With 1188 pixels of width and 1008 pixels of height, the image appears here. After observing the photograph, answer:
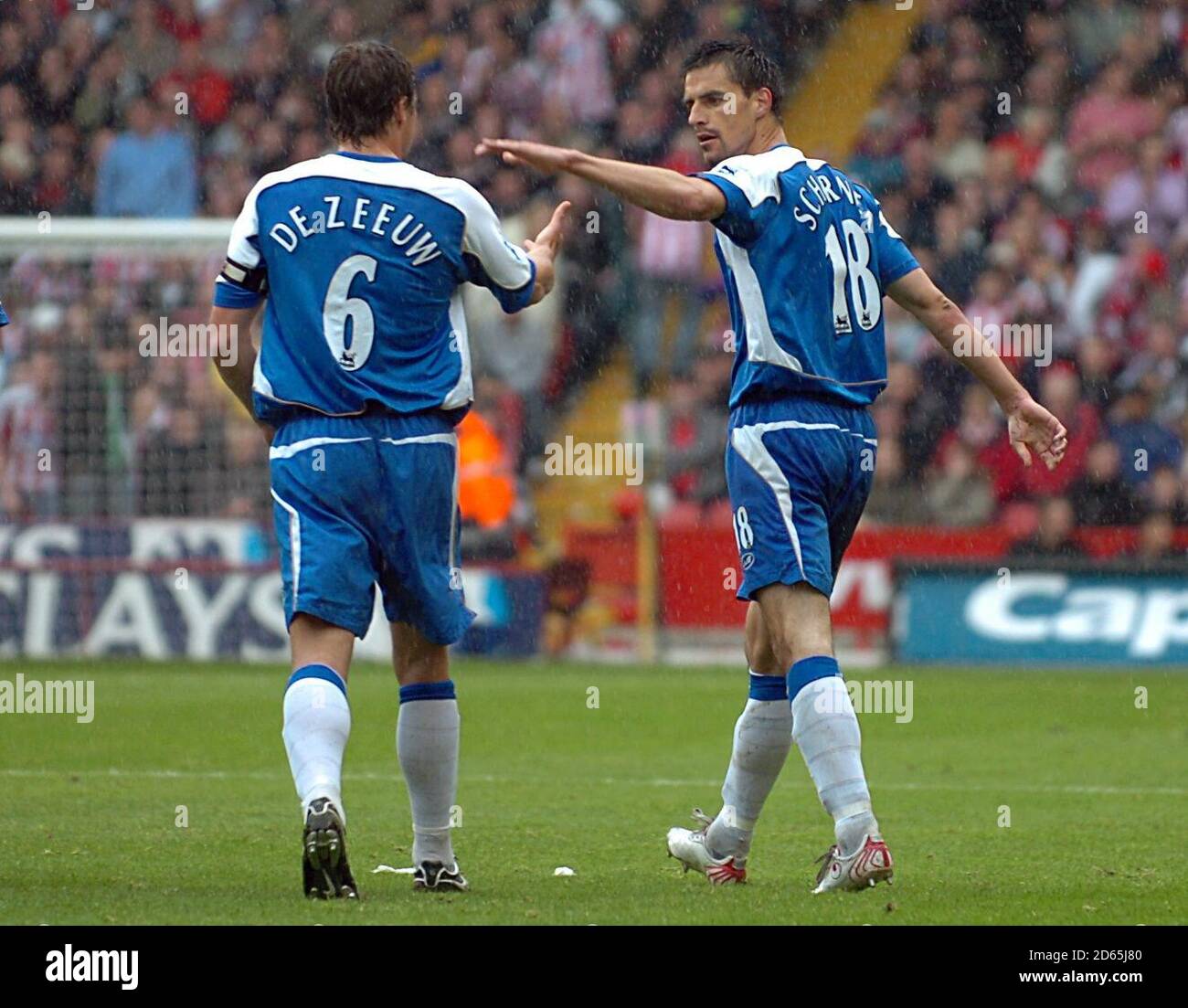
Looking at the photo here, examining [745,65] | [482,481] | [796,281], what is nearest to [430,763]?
[796,281]

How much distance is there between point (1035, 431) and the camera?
19.8 feet

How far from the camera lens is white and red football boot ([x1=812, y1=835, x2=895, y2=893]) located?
5.42m

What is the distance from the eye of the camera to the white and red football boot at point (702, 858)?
5.97 metres

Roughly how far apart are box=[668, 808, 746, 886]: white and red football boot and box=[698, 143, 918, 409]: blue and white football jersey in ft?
4.00

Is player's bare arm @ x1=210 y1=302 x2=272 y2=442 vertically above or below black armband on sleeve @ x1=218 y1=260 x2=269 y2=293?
below

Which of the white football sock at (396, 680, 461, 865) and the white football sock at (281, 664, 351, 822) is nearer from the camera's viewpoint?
the white football sock at (281, 664, 351, 822)

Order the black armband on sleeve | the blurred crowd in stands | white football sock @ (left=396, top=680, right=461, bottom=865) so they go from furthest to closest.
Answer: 1. the blurred crowd in stands
2. white football sock @ (left=396, top=680, right=461, bottom=865)
3. the black armband on sleeve

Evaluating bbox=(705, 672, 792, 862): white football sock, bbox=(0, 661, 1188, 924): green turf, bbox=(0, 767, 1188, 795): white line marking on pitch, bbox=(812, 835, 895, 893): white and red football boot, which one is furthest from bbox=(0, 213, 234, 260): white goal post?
bbox=(812, 835, 895, 893): white and red football boot

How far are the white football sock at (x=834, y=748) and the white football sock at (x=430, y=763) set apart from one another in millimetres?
921

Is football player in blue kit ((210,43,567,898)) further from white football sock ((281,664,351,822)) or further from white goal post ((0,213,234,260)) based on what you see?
white goal post ((0,213,234,260))

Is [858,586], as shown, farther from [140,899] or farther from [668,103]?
[140,899]

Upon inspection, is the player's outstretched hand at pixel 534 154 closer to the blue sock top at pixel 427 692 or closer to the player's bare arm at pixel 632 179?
the player's bare arm at pixel 632 179

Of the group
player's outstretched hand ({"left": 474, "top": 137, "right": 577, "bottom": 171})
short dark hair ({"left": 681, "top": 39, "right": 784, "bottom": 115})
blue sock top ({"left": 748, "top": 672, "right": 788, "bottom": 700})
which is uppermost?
short dark hair ({"left": 681, "top": 39, "right": 784, "bottom": 115})

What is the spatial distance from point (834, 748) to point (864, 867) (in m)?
0.31
